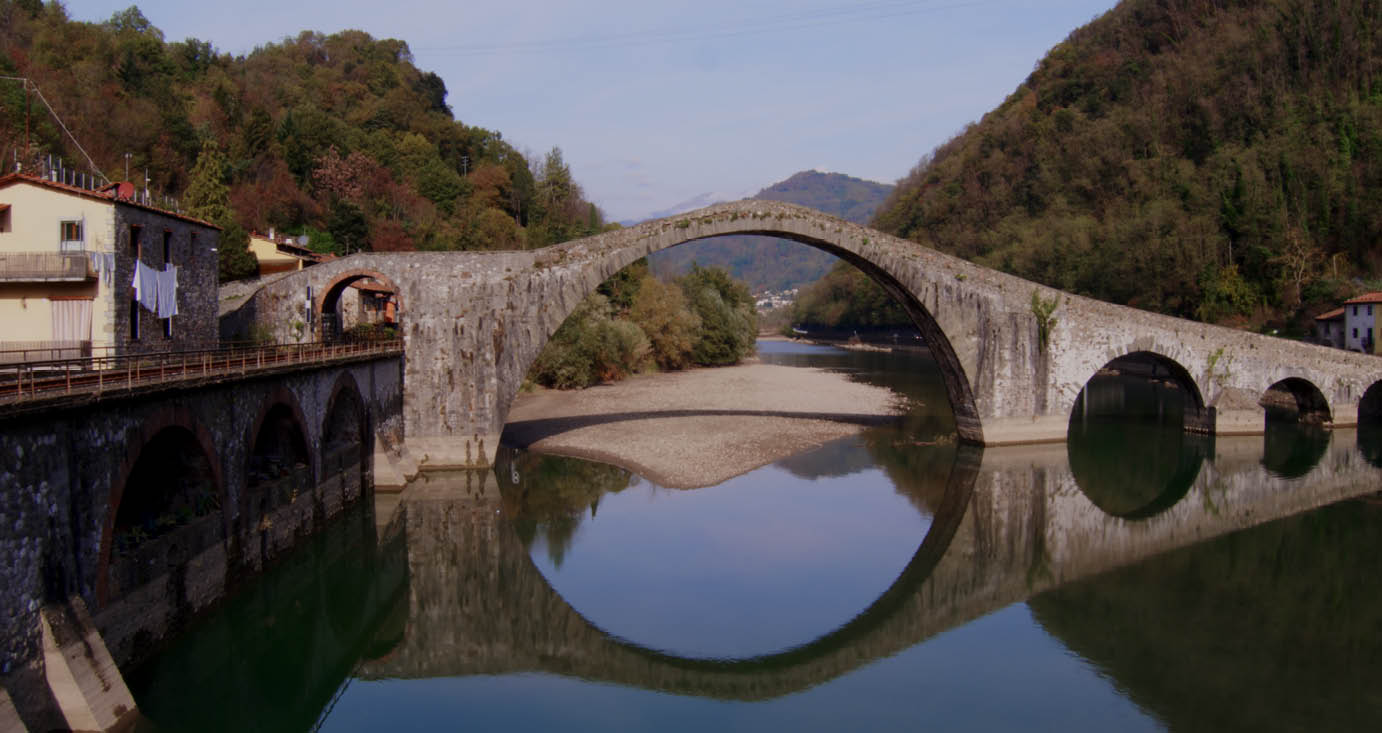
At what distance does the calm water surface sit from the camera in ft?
41.3

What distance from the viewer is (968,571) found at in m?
18.6

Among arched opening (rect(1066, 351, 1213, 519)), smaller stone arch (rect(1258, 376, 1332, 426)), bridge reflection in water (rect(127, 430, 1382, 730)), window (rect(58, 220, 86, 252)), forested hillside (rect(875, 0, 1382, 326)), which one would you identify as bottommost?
bridge reflection in water (rect(127, 430, 1382, 730))

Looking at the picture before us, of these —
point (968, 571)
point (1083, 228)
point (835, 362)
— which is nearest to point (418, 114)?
point (835, 362)

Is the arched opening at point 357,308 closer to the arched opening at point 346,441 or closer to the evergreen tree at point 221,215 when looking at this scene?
the arched opening at point 346,441

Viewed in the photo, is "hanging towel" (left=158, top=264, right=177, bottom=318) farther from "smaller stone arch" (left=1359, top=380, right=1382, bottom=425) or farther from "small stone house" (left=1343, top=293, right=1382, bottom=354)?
"small stone house" (left=1343, top=293, right=1382, bottom=354)

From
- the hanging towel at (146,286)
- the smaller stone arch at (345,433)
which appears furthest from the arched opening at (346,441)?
the hanging towel at (146,286)

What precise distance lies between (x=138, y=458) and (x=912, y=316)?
23972 mm

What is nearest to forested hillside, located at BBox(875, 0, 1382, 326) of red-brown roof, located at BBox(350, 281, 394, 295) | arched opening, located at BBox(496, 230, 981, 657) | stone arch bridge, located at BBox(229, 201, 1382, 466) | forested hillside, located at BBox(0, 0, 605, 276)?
stone arch bridge, located at BBox(229, 201, 1382, 466)

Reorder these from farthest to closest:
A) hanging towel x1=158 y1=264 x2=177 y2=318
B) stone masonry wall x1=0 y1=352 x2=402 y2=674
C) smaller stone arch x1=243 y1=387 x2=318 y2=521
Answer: hanging towel x1=158 y1=264 x2=177 y2=318, smaller stone arch x1=243 y1=387 x2=318 y2=521, stone masonry wall x1=0 y1=352 x2=402 y2=674

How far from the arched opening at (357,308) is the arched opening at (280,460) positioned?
199 inches

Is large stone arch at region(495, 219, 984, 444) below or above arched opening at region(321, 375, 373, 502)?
above

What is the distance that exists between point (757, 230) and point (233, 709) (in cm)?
2010

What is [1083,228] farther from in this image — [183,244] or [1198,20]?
[183,244]

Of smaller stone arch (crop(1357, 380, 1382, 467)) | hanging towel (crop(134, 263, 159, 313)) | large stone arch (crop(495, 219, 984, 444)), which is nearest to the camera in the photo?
hanging towel (crop(134, 263, 159, 313))
